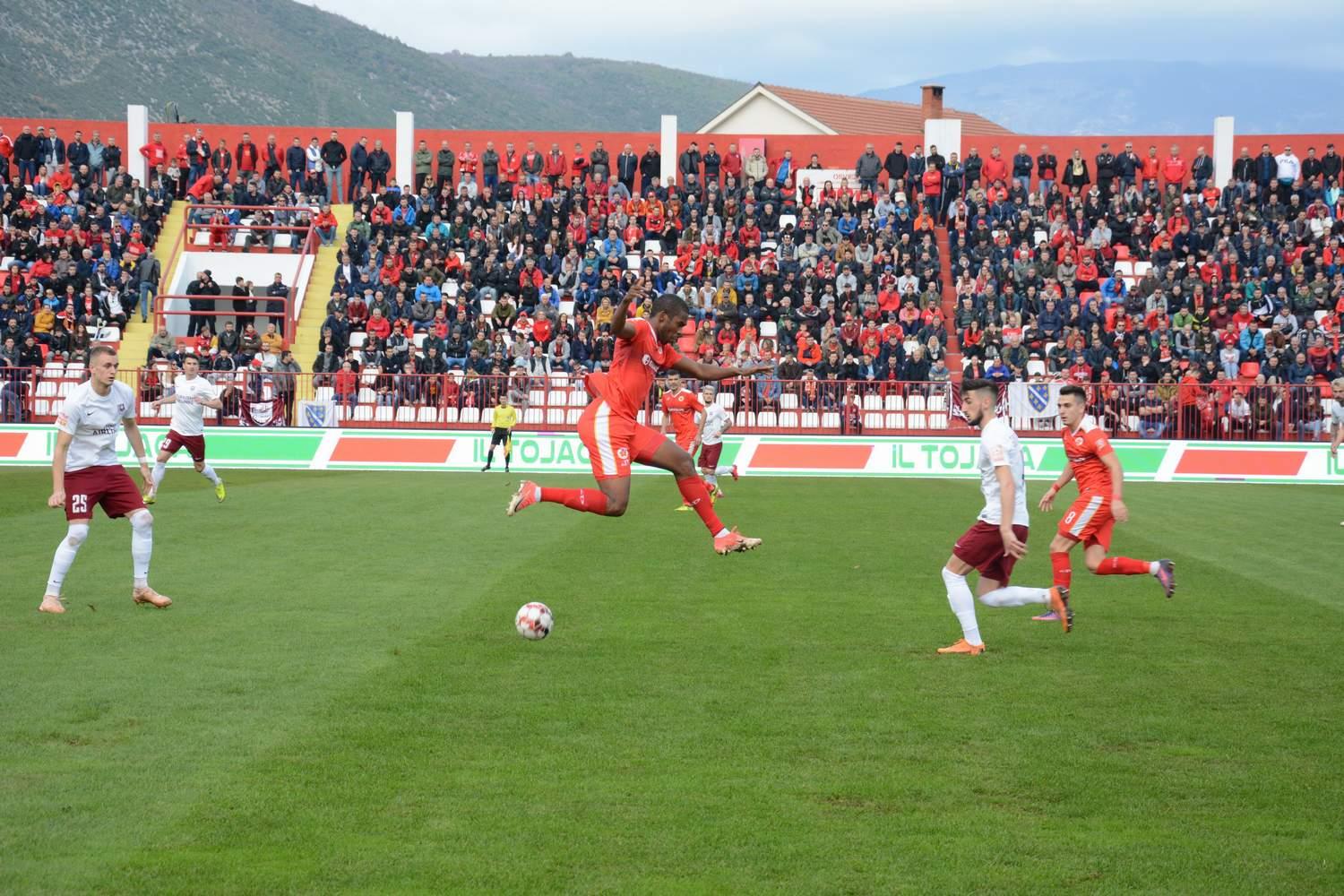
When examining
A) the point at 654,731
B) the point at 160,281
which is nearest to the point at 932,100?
the point at 160,281

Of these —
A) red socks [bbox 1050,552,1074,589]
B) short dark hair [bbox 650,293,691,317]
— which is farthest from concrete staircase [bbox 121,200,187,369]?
red socks [bbox 1050,552,1074,589]

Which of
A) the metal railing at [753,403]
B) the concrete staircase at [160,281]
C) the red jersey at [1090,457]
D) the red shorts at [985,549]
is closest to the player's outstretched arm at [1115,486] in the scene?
the red jersey at [1090,457]

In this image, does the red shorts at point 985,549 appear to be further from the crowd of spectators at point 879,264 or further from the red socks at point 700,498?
the crowd of spectators at point 879,264

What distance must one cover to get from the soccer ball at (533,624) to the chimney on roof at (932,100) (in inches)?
1864

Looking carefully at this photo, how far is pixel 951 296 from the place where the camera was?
38781mm

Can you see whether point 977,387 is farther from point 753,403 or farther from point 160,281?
point 160,281

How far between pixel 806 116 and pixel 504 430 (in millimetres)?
41348

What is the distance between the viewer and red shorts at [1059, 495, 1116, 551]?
1178cm

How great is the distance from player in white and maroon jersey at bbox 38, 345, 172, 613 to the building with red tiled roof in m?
54.9

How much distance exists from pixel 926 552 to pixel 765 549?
6.06 feet

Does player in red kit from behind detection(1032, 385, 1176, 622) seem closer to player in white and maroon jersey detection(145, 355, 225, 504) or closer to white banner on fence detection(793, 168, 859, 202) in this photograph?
player in white and maroon jersey detection(145, 355, 225, 504)

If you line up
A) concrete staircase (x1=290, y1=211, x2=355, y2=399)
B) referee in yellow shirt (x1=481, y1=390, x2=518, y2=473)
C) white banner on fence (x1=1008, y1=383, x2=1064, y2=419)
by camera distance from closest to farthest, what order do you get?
referee in yellow shirt (x1=481, y1=390, x2=518, y2=473), white banner on fence (x1=1008, y1=383, x2=1064, y2=419), concrete staircase (x1=290, y1=211, x2=355, y2=399)

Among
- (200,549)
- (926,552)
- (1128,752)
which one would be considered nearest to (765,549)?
(926,552)

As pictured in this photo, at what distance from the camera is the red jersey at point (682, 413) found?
21375 millimetres
